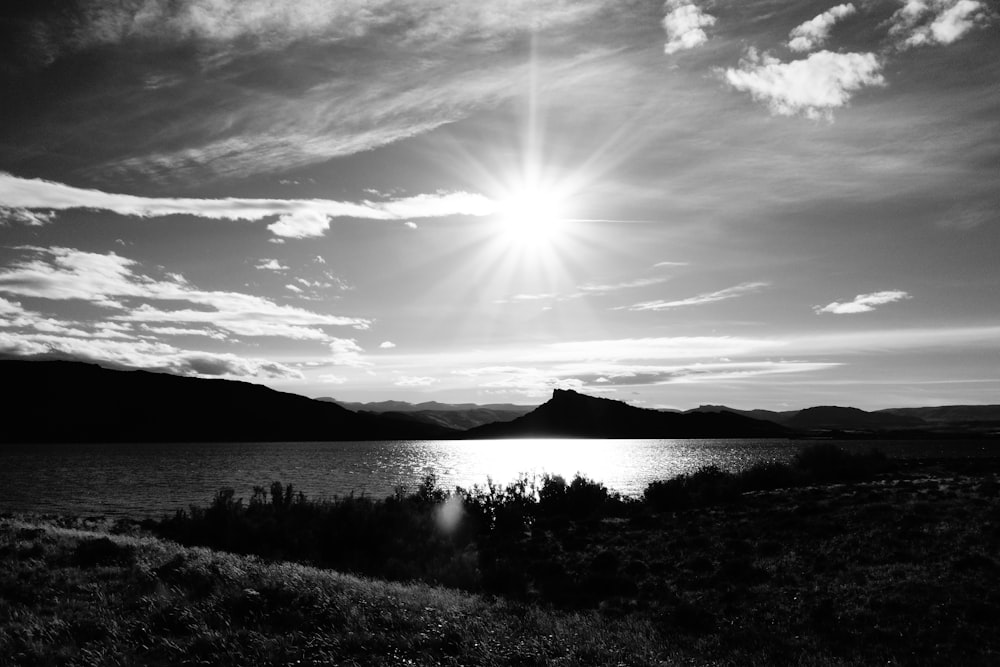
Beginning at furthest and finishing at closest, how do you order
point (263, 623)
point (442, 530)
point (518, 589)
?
point (442, 530), point (518, 589), point (263, 623)

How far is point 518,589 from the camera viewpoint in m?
17.6

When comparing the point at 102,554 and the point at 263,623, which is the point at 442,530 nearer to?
the point at 102,554

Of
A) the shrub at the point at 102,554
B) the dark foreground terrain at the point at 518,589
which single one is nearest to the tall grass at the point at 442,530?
the dark foreground terrain at the point at 518,589

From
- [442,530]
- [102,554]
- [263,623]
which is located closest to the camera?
[263,623]

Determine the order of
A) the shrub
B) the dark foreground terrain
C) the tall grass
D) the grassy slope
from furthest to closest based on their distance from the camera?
the tall grass
the shrub
the dark foreground terrain
the grassy slope

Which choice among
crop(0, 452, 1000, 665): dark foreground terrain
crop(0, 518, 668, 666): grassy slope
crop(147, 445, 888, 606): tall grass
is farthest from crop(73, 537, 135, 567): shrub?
crop(147, 445, 888, 606): tall grass

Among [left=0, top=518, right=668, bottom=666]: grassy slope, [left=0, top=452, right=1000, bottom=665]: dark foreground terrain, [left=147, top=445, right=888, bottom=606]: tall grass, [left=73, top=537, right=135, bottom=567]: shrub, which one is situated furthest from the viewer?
[left=147, top=445, right=888, bottom=606]: tall grass

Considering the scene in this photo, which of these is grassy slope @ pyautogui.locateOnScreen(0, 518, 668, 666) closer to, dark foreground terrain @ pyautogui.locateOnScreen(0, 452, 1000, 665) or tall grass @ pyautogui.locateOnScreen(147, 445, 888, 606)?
dark foreground terrain @ pyautogui.locateOnScreen(0, 452, 1000, 665)

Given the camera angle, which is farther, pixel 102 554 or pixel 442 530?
pixel 442 530

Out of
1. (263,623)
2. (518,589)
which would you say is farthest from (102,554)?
(518,589)

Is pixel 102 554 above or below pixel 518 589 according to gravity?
above

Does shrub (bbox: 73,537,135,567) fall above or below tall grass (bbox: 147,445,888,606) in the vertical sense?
above

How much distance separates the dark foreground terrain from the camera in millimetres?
9805

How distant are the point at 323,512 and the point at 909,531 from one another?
22.8 m
